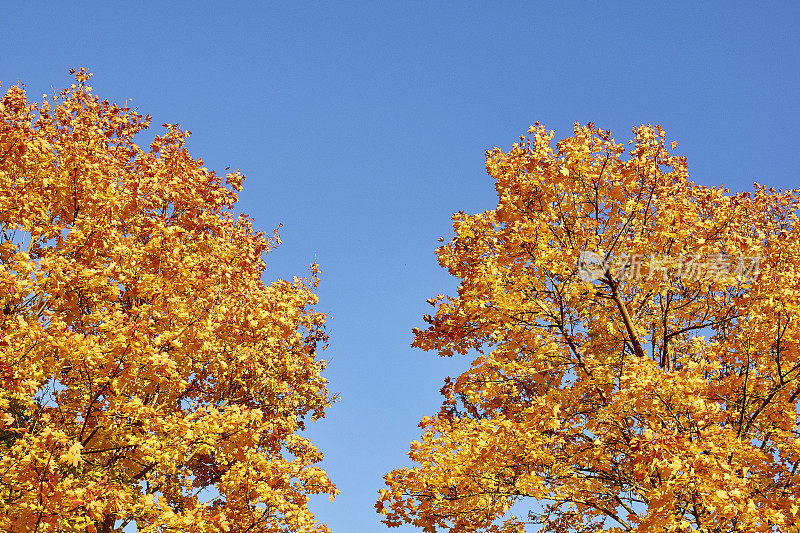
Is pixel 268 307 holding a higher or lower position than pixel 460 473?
higher

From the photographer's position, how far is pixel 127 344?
7.46 m

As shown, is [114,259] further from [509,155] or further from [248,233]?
[509,155]

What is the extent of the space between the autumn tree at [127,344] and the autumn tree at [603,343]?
2709 mm

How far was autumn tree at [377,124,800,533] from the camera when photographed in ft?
25.4

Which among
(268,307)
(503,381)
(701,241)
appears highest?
(268,307)

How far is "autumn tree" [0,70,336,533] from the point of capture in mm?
7211

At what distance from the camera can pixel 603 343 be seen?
10.3 m

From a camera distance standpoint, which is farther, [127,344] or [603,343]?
[603,343]

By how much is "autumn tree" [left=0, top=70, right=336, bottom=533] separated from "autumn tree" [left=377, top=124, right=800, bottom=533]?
271cm

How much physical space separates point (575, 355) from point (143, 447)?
6775 millimetres

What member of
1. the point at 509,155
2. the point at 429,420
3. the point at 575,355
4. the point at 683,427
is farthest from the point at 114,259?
the point at 683,427

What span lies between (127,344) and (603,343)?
7570 mm

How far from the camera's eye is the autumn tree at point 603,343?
7.73 m

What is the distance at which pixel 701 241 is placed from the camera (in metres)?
9.02
